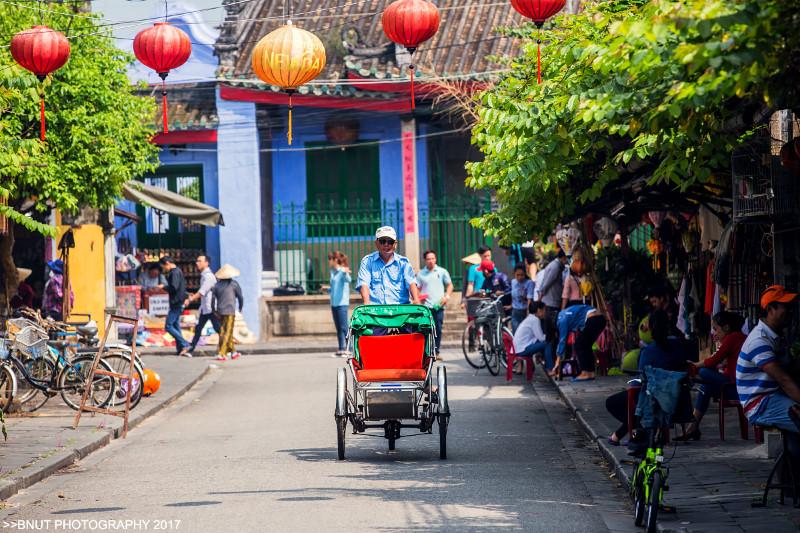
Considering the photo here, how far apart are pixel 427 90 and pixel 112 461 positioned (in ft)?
59.6

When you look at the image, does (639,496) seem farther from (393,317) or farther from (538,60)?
(538,60)

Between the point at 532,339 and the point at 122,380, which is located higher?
the point at 532,339

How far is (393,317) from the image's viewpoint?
12.1m

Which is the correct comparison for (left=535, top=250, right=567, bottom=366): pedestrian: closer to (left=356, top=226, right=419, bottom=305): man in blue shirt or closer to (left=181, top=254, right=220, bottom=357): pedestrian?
(left=356, top=226, right=419, bottom=305): man in blue shirt

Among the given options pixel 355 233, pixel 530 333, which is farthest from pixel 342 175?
pixel 530 333

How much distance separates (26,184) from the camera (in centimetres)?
1866

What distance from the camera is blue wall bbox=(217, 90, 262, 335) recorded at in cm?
3031

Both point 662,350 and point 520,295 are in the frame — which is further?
point 520,295

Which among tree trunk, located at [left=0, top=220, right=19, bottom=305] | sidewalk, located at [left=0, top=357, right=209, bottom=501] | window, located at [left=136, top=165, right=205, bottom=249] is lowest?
sidewalk, located at [left=0, top=357, right=209, bottom=501]

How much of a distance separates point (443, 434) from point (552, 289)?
366 inches

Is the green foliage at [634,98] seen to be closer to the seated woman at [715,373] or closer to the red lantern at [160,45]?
the seated woman at [715,373]

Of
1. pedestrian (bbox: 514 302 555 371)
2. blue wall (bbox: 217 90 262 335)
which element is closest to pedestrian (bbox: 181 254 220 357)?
blue wall (bbox: 217 90 262 335)

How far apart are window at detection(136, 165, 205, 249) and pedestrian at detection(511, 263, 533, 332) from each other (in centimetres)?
1149

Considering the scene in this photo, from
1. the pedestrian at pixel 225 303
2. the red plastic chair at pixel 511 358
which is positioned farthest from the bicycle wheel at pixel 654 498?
the pedestrian at pixel 225 303
